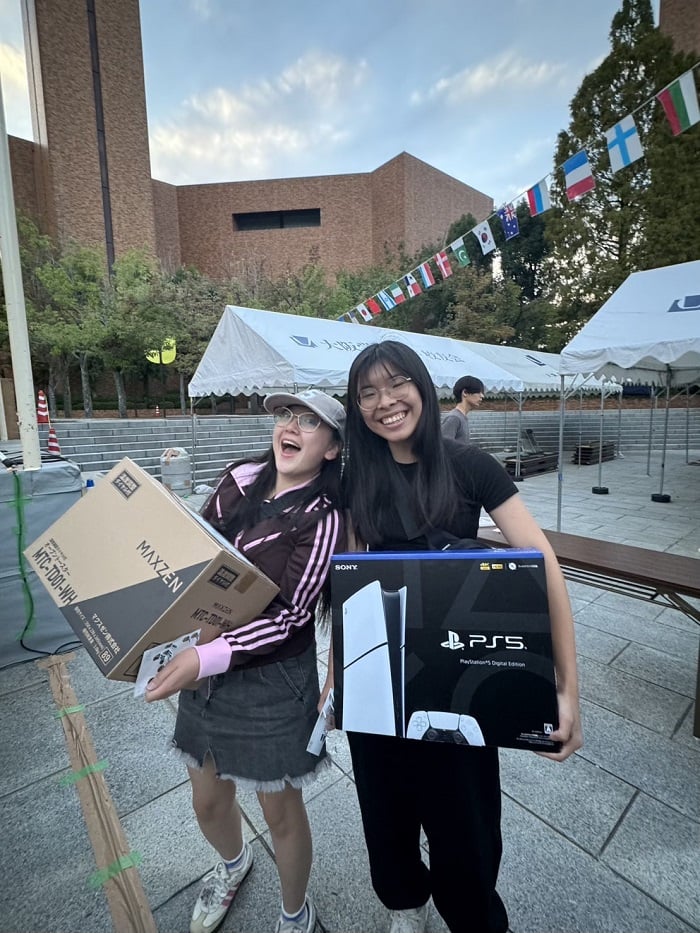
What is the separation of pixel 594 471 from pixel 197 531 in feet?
42.6

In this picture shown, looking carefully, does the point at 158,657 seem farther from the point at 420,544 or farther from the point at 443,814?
the point at 443,814

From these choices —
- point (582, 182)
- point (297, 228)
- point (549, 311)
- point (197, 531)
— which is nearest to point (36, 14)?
point (297, 228)

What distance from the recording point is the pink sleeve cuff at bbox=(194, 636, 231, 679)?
1035 mm

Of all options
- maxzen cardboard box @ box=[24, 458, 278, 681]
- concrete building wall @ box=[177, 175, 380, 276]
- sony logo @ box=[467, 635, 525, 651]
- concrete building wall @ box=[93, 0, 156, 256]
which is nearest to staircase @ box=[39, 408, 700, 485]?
maxzen cardboard box @ box=[24, 458, 278, 681]

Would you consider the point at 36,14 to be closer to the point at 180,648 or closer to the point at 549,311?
the point at 549,311

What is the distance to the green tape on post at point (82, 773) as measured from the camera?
197 centimetres

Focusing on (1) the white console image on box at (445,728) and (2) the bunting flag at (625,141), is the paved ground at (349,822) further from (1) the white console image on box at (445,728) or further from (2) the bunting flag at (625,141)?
(2) the bunting flag at (625,141)

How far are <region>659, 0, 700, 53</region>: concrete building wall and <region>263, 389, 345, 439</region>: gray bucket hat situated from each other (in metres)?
28.4

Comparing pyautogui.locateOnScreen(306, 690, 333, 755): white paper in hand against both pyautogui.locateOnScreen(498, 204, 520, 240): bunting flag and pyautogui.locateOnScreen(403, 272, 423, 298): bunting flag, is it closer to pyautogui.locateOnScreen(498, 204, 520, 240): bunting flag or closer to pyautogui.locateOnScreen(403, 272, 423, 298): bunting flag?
pyautogui.locateOnScreen(498, 204, 520, 240): bunting flag

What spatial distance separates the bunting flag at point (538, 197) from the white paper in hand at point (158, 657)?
22.9 feet

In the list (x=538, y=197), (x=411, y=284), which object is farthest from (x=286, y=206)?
(x=538, y=197)

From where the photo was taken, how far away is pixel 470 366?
29.4 feet

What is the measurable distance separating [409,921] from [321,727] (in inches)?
29.7

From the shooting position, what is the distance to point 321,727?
3.87 feet
